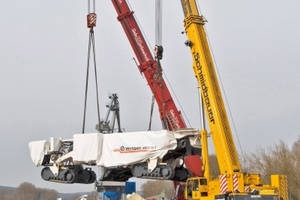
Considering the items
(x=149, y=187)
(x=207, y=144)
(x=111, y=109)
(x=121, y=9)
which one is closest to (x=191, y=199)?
(x=207, y=144)

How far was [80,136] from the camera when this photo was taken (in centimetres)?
1886

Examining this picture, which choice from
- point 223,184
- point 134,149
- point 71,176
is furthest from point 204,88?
point 71,176

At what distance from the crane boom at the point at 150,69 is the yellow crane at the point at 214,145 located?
5560mm

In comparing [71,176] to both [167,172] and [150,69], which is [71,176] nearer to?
[167,172]

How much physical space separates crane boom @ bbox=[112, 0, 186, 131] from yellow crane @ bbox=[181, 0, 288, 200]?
5.56 m

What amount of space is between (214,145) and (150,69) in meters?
9.46

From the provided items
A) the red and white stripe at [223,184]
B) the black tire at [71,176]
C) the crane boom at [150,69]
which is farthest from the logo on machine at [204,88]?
the black tire at [71,176]

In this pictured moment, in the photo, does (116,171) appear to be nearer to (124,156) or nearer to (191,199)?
(124,156)

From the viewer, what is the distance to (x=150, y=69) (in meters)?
25.2

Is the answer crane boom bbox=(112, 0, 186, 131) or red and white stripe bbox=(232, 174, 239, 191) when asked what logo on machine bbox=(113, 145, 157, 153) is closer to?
red and white stripe bbox=(232, 174, 239, 191)

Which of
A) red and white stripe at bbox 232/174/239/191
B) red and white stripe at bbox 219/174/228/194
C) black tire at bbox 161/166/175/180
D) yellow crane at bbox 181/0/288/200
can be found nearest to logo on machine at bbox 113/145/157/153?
black tire at bbox 161/166/175/180

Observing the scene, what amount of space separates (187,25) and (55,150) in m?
7.68

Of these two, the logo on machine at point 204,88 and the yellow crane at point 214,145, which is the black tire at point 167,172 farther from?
the logo on machine at point 204,88

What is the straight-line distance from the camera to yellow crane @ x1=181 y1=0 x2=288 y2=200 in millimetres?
15508
